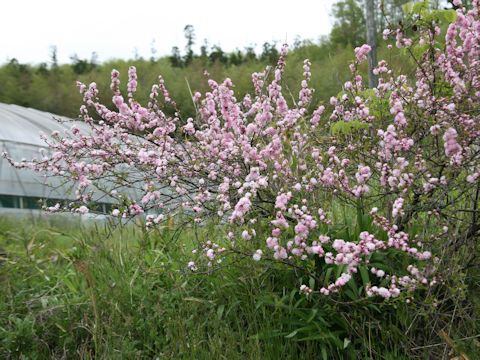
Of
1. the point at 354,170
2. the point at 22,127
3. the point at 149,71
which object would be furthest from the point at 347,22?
the point at 354,170

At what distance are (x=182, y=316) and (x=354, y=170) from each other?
1.71 m

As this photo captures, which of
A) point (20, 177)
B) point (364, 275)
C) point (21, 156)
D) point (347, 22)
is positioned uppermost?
point (347, 22)

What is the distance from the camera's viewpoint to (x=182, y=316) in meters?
2.85

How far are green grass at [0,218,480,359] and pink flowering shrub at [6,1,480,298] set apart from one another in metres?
0.19

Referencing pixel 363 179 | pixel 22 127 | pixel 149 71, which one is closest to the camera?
pixel 363 179

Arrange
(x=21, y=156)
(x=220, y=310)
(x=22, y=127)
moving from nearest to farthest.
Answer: (x=220, y=310) → (x=21, y=156) → (x=22, y=127)

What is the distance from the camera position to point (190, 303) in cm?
291

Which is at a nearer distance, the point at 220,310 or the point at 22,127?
the point at 220,310

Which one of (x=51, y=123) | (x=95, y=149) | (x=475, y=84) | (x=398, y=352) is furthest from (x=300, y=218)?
(x=51, y=123)

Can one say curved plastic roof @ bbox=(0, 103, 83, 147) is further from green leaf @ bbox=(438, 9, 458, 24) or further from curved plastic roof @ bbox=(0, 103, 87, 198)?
green leaf @ bbox=(438, 9, 458, 24)

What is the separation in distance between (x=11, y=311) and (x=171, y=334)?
161 centimetres

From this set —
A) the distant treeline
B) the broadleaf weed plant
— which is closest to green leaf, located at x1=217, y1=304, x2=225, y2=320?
the broadleaf weed plant

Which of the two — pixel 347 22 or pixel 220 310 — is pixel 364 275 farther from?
pixel 347 22

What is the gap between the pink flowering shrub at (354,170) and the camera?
7.29ft
